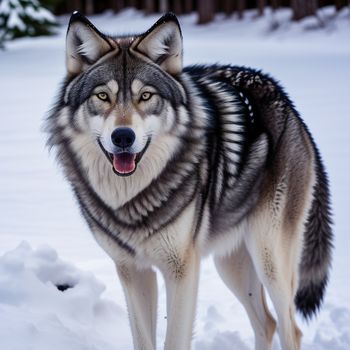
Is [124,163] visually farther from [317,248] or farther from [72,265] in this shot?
[72,265]

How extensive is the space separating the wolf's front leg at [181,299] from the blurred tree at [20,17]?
63.5ft

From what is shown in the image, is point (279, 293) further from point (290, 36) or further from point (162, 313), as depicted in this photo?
point (290, 36)

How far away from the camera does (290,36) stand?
25.0 metres

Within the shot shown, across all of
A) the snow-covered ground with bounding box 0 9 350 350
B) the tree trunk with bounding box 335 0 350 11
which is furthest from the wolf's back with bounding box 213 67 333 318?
the tree trunk with bounding box 335 0 350 11

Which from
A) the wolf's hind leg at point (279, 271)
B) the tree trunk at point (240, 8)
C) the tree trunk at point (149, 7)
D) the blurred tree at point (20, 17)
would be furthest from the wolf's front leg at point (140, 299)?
the tree trunk at point (149, 7)

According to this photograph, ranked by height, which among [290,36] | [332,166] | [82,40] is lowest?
[290,36]

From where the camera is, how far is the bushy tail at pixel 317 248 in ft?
13.4

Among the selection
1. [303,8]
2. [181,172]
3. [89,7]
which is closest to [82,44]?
[181,172]

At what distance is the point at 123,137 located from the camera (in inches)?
116

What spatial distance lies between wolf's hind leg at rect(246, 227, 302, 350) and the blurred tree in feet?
62.6

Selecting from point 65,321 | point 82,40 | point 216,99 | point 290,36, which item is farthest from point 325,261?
point 290,36

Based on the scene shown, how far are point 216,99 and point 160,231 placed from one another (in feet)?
2.53

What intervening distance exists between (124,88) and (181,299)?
1006mm

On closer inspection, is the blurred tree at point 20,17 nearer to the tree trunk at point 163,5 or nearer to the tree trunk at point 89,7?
the tree trunk at point 163,5
